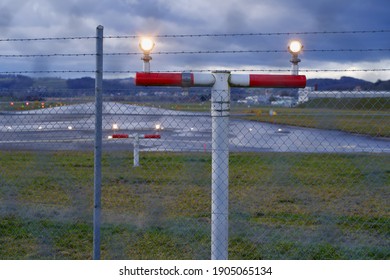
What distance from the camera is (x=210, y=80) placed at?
4953 millimetres

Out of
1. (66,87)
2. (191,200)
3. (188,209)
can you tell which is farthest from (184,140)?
(66,87)

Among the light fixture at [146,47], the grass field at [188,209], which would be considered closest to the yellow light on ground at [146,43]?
the light fixture at [146,47]

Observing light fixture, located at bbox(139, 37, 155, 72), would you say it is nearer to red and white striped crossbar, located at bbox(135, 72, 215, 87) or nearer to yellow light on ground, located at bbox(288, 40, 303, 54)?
red and white striped crossbar, located at bbox(135, 72, 215, 87)

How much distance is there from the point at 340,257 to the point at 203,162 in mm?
6763

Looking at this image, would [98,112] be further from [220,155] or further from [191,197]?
[191,197]

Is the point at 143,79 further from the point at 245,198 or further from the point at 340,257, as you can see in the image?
the point at 245,198

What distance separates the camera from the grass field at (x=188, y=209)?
6207 millimetres

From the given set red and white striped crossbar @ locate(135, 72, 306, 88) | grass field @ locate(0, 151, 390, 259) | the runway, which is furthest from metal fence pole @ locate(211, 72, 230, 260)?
the runway

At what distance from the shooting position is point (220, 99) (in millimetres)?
4949

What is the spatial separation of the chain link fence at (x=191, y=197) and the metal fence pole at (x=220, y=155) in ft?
1.32

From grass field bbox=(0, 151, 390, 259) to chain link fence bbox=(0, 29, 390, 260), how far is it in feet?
0.06

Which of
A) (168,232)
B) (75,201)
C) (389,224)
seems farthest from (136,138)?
(389,224)

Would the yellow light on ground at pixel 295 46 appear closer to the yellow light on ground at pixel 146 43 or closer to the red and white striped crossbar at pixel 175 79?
the red and white striped crossbar at pixel 175 79

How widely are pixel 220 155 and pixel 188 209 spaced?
123 inches
